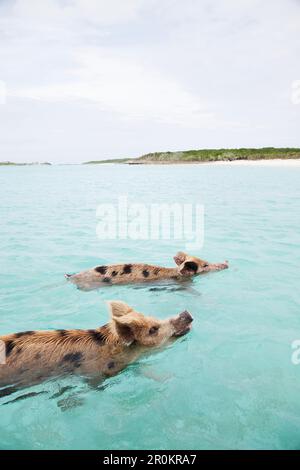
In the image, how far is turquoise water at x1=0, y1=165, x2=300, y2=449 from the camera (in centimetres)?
453

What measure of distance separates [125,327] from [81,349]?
592 mm

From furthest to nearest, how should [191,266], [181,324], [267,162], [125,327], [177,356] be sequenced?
[267,162] < [191,266] < [177,356] < [181,324] < [125,327]

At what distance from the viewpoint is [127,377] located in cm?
538

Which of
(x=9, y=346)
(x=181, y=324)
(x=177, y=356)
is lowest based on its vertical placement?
(x=177, y=356)

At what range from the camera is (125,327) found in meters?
5.14

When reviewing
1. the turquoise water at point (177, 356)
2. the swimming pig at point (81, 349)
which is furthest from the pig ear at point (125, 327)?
the turquoise water at point (177, 356)

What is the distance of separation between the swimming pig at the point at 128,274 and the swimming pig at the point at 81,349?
326 cm

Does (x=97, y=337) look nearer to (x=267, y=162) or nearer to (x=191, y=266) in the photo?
(x=191, y=266)

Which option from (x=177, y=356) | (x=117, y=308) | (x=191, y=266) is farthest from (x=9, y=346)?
(x=191, y=266)

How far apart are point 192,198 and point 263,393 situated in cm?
2492

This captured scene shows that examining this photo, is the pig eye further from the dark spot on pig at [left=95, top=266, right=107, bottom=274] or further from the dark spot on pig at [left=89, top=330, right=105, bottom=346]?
the dark spot on pig at [left=95, top=266, right=107, bottom=274]

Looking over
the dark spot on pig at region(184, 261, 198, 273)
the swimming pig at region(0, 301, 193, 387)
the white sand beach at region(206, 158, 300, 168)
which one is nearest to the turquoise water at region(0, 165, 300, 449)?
the swimming pig at region(0, 301, 193, 387)
